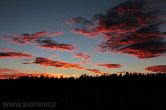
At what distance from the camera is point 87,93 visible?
1277 inches

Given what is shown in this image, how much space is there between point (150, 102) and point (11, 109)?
1415cm

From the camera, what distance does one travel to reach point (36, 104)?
29875 mm

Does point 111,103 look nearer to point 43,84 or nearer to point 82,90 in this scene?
point 82,90

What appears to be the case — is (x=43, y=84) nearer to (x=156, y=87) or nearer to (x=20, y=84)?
(x=20, y=84)

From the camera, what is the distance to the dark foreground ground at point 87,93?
28531mm

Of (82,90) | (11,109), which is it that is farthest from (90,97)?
(11,109)

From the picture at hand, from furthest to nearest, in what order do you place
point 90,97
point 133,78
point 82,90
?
point 133,78
point 82,90
point 90,97

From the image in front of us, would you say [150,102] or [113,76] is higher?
[113,76]

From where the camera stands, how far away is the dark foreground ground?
28531 millimetres

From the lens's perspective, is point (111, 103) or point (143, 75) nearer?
point (111, 103)

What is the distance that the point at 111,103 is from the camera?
95.8 ft

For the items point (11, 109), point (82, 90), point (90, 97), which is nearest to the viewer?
point (11, 109)

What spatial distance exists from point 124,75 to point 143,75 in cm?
266

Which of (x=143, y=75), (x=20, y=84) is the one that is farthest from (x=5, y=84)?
(x=143, y=75)
